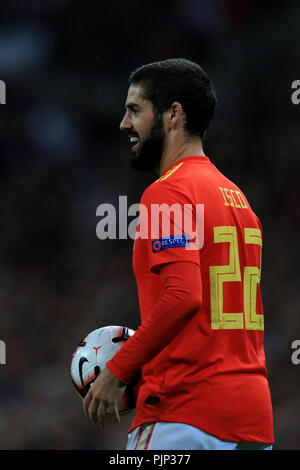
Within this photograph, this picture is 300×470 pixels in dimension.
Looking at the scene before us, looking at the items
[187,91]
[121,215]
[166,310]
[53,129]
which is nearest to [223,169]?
[121,215]

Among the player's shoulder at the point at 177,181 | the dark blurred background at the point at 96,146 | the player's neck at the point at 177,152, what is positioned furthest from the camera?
the dark blurred background at the point at 96,146

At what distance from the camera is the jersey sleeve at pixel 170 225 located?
78.0 inches

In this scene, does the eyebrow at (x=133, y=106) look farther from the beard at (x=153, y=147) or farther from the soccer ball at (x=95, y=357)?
the soccer ball at (x=95, y=357)

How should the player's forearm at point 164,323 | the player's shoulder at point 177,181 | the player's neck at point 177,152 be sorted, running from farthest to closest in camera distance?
the player's neck at point 177,152 → the player's shoulder at point 177,181 → the player's forearm at point 164,323

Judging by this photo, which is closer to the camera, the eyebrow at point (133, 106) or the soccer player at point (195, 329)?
the soccer player at point (195, 329)

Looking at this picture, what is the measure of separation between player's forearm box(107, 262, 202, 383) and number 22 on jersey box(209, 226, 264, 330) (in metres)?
0.15

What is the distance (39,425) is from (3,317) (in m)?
1.50

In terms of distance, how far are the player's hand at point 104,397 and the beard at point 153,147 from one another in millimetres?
786

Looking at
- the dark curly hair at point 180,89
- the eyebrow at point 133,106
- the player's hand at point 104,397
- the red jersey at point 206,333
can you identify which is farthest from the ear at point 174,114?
the player's hand at point 104,397

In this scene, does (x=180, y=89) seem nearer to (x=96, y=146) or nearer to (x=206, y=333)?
(x=206, y=333)

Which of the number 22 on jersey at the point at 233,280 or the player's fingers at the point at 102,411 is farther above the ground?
the number 22 on jersey at the point at 233,280

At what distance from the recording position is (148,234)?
6.78ft

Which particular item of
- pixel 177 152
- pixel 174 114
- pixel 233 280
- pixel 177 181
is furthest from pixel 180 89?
pixel 233 280
